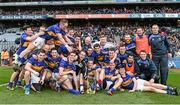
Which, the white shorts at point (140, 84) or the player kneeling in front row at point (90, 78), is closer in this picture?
the player kneeling in front row at point (90, 78)

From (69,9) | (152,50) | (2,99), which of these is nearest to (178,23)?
(69,9)

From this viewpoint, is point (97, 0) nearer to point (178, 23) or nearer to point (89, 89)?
point (178, 23)

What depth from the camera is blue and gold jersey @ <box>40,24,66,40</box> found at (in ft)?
31.5

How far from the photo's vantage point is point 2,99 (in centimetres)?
828

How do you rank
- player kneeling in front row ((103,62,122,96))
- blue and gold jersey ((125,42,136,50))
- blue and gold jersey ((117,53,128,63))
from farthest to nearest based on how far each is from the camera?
1. blue and gold jersey ((125,42,136,50))
2. blue and gold jersey ((117,53,128,63))
3. player kneeling in front row ((103,62,122,96))

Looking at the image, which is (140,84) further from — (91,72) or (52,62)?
(52,62)

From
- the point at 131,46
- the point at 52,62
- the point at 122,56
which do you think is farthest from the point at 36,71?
the point at 131,46

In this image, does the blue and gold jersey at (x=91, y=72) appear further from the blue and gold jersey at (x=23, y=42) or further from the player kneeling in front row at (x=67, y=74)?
the blue and gold jersey at (x=23, y=42)

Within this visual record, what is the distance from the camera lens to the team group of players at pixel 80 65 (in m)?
9.33

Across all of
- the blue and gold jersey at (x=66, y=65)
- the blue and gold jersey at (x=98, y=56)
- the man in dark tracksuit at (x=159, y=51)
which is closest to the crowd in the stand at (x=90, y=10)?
the man in dark tracksuit at (x=159, y=51)

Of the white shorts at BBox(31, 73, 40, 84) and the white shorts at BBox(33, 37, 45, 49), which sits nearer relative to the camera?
the white shorts at BBox(31, 73, 40, 84)

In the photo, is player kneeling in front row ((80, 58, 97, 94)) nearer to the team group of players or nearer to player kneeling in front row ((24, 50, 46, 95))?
the team group of players

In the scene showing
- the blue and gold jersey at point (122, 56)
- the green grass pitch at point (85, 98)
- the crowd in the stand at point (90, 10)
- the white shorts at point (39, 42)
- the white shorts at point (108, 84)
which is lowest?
the green grass pitch at point (85, 98)

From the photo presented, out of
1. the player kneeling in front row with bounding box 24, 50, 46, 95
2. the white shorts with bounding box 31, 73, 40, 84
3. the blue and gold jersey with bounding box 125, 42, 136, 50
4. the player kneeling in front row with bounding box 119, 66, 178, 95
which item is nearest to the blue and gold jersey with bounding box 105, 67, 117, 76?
the player kneeling in front row with bounding box 119, 66, 178, 95
